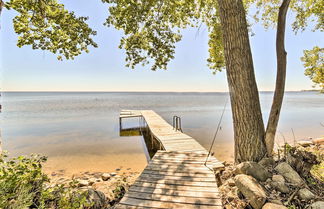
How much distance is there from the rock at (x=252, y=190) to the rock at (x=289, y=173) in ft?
1.87

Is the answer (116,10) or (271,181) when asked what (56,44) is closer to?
(116,10)

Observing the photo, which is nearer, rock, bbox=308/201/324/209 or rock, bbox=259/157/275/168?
rock, bbox=308/201/324/209

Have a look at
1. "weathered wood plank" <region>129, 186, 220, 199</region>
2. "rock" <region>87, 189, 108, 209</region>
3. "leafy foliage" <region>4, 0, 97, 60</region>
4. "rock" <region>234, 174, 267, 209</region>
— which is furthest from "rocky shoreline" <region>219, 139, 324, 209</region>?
"leafy foliage" <region>4, 0, 97, 60</region>

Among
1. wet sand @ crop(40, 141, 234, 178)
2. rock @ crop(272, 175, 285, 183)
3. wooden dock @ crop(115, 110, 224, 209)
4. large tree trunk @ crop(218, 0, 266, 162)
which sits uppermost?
large tree trunk @ crop(218, 0, 266, 162)

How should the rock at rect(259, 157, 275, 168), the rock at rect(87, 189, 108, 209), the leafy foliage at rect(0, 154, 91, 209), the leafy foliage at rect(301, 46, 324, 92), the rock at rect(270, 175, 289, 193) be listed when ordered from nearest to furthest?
the leafy foliage at rect(0, 154, 91, 209) → the rock at rect(270, 175, 289, 193) → the rock at rect(87, 189, 108, 209) → the rock at rect(259, 157, 275, 168) → the leafy foliage at rect(301, 46, 324, 92)

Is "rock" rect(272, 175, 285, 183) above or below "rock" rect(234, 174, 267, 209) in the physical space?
above

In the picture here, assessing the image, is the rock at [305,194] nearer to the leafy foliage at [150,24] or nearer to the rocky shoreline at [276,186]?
the rocky shoreline at [276,186]

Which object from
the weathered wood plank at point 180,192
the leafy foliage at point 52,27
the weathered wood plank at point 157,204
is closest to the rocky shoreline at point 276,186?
the weathered wood plank at point 180,192

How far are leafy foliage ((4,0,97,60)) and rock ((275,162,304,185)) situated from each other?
469 cm

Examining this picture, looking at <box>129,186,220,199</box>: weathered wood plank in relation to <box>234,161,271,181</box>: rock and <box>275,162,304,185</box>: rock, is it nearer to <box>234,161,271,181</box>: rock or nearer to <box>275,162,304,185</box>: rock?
<box>234,161,271,181</box>: rock

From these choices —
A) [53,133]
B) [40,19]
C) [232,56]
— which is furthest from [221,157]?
[53,133]

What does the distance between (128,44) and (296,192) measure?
16.7ft

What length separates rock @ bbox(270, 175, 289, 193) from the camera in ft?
8.41

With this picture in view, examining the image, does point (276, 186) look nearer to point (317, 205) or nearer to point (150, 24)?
point (317, 205)
